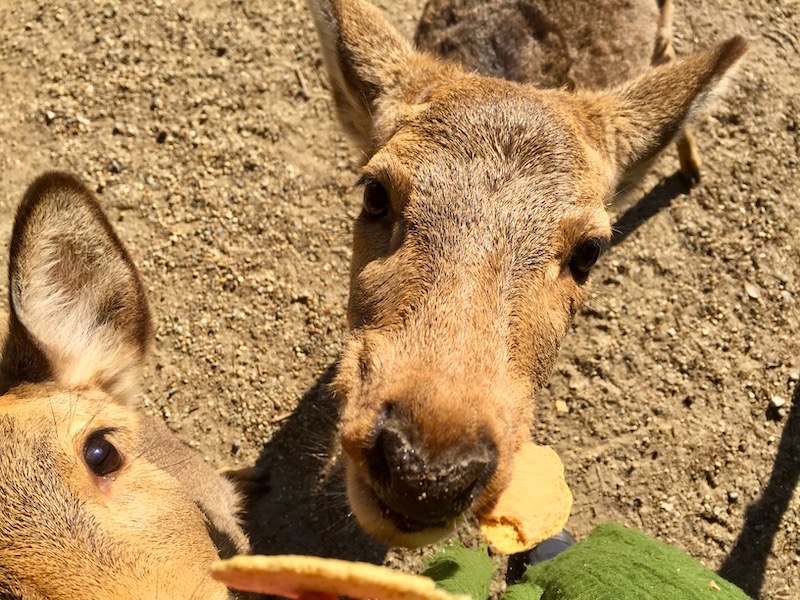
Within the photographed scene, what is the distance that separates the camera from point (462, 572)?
126 inches

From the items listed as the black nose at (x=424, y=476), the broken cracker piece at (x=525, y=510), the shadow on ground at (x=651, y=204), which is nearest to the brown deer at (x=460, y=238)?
the black nose at (x=424, y=476)

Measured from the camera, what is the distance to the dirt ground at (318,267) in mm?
4727

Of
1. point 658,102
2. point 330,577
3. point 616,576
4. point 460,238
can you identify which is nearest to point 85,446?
point 330,577

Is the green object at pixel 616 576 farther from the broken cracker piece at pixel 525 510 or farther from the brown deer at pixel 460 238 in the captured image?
the brown deer at pixel 460 238

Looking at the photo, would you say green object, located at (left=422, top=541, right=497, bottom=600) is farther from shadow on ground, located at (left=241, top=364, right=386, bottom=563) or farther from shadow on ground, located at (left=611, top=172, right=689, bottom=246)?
shadow on ground, located at (left=611, top=172, right=689, bottom=246)

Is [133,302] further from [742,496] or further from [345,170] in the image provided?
[742,496]

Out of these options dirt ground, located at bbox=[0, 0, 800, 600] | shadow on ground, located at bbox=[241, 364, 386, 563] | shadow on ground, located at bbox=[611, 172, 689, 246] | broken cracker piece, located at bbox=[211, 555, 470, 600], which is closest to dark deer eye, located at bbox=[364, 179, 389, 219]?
broken cracker piece, located at bbox=[211, 555, 470, 600]

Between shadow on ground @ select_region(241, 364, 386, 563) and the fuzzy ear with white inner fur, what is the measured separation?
5.54ft

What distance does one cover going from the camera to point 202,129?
17.6ft

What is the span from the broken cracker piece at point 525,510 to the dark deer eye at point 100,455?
1.47 meters

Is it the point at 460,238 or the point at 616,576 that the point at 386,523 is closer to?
the point at 460,238

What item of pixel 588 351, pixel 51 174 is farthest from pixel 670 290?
pixel 51 174

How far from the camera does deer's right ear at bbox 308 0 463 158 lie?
3.23m

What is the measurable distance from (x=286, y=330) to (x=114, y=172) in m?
2.02
